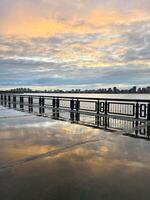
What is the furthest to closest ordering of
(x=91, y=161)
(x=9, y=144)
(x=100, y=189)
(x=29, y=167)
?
(x=9, y=144), (x=91, y=161), (x=29, y=167), (x=100, y=189)

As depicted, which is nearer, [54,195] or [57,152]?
[54,195]

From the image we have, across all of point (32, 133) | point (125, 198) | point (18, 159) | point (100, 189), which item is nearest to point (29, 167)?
point (18, 159)

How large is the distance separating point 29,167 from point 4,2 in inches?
394

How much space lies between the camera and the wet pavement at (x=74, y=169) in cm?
339

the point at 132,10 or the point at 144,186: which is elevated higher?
the point at 132,10

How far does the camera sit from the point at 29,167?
4.53 meters

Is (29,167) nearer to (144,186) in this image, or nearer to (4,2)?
(144,186)

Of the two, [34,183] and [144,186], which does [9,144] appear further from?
[144,186]

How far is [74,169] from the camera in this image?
4445mm

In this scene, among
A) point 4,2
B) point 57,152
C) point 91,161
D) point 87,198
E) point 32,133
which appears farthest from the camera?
point 4,2

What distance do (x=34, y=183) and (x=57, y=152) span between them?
2.01m

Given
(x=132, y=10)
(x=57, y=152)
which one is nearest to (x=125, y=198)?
(x=57, y=152)

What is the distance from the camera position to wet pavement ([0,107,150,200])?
11.1 feet

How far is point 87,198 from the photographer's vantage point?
322 cm
